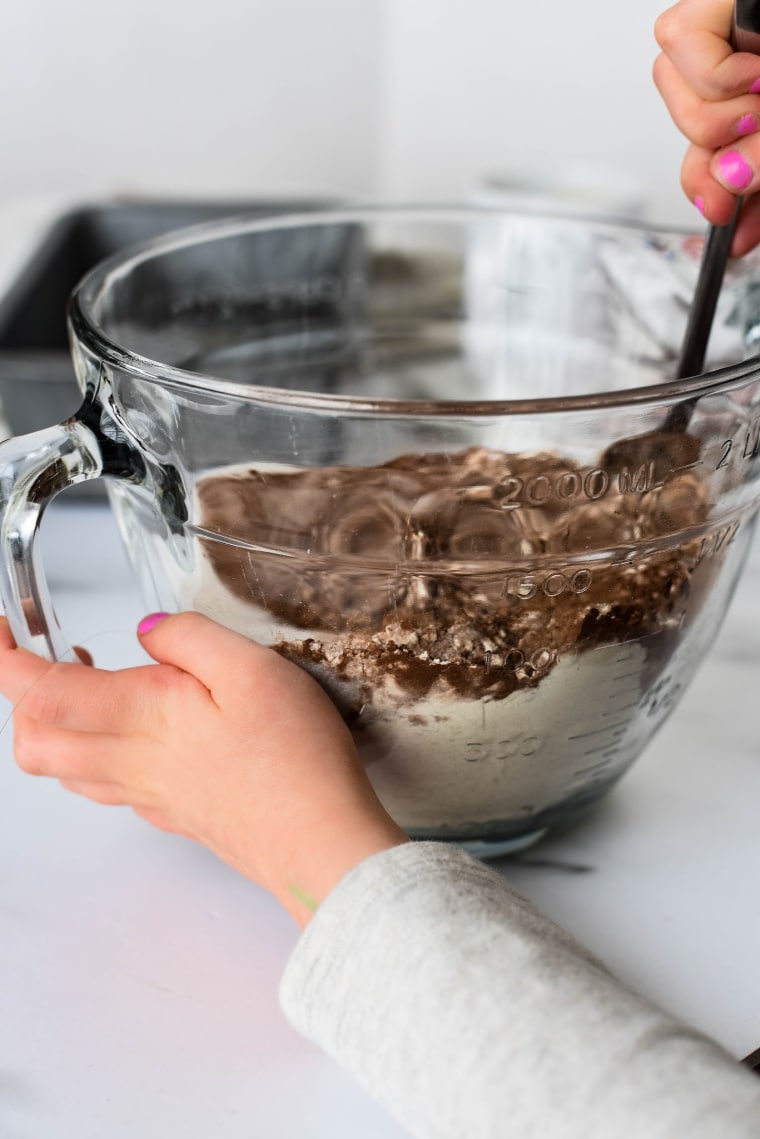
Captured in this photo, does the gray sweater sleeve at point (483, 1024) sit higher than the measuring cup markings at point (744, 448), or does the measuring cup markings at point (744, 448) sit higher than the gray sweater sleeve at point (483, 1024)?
the measuring cup markings at point (744, 448)

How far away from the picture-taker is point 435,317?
0.78m

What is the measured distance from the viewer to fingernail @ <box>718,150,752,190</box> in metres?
0.44

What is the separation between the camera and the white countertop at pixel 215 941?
1.18 ft

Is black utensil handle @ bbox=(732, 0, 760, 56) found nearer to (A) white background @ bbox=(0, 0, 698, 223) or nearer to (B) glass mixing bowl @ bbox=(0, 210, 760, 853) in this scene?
(B) glass mixing bowl @ bbox=(0, 210, 760, 853)

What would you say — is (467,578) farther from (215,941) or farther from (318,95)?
(318,95)

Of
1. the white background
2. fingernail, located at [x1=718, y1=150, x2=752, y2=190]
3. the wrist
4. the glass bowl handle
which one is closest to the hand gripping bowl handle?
the glass bowl handle

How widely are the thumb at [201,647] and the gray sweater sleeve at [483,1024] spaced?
8 cm

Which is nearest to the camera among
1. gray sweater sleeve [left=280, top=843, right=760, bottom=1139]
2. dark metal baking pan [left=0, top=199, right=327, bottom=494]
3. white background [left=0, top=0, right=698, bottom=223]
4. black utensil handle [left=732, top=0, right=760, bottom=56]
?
gray sweater sleeve [left=280, top=843, right=760, bottom=1139]

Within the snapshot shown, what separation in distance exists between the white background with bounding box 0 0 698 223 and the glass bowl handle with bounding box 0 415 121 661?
1128mm

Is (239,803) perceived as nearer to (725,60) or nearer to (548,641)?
(548,641)

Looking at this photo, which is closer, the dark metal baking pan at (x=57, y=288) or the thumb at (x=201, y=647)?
the thumb at (x=201, y=647)

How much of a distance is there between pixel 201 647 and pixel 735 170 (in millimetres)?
283

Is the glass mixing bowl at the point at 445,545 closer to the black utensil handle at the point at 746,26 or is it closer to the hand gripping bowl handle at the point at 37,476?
the hand gripping bowl handle at the point at 37,476

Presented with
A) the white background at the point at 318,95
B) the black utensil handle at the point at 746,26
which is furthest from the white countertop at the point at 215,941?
the white background at the point at 318,95
